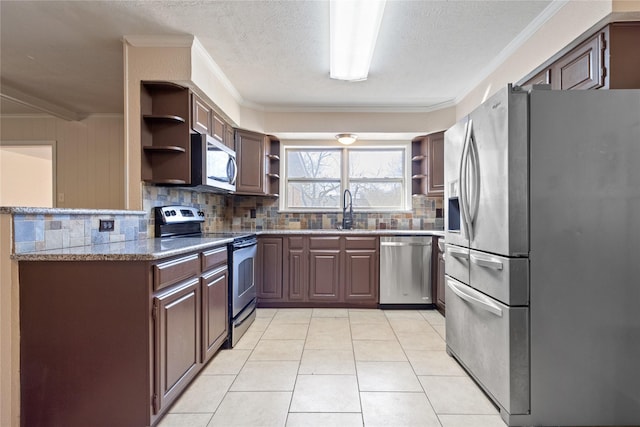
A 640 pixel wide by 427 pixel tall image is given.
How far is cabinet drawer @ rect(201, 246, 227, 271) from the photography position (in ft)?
7.13

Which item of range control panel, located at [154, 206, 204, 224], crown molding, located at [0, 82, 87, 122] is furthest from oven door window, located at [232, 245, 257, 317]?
crown molding, located at [0, 82, 87, 122]

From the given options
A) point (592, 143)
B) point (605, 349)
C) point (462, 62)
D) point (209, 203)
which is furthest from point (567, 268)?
point (209, 203)

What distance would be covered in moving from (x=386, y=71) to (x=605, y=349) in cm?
261

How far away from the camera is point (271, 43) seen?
8.39 ft

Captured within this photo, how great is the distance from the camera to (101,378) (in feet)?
4.93

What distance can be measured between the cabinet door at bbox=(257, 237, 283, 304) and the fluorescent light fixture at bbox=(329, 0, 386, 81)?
1.96m

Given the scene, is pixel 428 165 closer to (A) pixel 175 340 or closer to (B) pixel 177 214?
(B) pixel 177 214

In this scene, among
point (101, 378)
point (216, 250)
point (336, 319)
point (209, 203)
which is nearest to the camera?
point (101, 378)

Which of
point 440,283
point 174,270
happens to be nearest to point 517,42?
point 440,283

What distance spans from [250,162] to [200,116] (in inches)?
43.9

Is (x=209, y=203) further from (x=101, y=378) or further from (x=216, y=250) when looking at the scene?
(x=101, y=378)

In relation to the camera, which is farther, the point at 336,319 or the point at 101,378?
the point at 336,319

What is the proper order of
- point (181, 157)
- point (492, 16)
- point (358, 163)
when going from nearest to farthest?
point (492, 16), point (181, 157), point (358, 163)

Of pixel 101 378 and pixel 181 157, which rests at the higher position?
pixel 181 157
